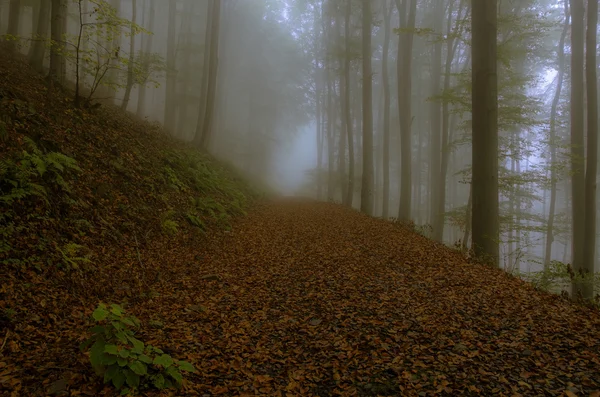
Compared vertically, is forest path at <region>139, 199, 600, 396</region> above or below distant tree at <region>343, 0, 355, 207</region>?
below

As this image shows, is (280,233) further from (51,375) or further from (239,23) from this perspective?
(239,23)

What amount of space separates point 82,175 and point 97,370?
16.8 ft

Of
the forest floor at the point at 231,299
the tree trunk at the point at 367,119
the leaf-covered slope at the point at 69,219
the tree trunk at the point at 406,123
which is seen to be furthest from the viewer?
the tree trunk at the point at 367,119

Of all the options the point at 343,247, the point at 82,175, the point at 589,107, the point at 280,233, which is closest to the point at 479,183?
the point at 343,247

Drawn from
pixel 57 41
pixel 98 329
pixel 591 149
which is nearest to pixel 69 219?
pixel 98 329

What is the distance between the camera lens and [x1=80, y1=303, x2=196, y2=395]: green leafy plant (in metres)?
2.87

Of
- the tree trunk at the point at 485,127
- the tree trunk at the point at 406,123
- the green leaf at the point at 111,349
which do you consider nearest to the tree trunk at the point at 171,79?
the tree trunk at the point at 406,123

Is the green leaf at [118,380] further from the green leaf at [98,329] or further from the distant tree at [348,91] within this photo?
the distant tree at [348,91]

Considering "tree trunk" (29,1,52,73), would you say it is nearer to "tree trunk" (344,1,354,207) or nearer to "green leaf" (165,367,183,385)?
"green leaf" (165,367,183,385)

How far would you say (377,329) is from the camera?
410 cm

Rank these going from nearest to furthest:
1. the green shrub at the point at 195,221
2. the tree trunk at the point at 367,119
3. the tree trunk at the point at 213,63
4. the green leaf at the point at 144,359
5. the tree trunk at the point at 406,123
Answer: the green leaf at the point at 144,359, the green shrub at the point at 195,221, the tree trunk at the point at 406,123, the tree trunk at the point at 367,119, the tree trunk at the point at 213,63

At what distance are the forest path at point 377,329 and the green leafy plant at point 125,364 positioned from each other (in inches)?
12.4

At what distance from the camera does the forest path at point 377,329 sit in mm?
3105

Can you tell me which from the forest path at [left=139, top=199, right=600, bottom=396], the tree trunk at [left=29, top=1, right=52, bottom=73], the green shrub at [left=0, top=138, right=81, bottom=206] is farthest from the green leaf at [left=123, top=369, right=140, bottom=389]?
the tree trunk at [left=29, top=1, right=52, bottom=73]
